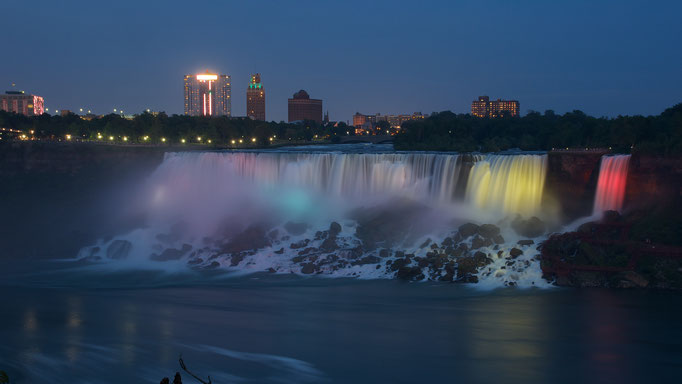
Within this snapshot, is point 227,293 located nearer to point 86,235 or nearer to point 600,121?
point 86,235

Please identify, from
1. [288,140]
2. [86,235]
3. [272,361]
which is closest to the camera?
[272,361]

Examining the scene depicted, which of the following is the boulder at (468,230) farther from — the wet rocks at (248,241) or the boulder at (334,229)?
the wet rocks at (248,241)

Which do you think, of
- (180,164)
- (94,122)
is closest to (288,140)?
(94,122)

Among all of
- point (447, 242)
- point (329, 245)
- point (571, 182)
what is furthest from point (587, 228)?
point (329, 245)

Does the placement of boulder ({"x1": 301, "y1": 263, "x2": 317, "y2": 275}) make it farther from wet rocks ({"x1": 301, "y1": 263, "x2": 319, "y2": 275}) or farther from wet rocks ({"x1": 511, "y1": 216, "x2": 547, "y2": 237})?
wet rocks ({"x1": 511, "y1": 216, "x2": 547, "y2": 237})

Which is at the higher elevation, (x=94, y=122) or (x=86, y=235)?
(x=94, y=122)

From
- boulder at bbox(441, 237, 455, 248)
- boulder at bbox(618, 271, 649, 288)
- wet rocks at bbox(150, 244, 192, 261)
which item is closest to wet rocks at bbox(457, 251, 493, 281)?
boulder at bbox(441, 237, 455, 248)

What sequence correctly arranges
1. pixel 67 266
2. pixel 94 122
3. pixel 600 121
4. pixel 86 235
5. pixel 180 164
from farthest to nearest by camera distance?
pixel 94 122 < pixel 600 121 < pixel 180 164 < pixel 86 235 < pixel 67 266
